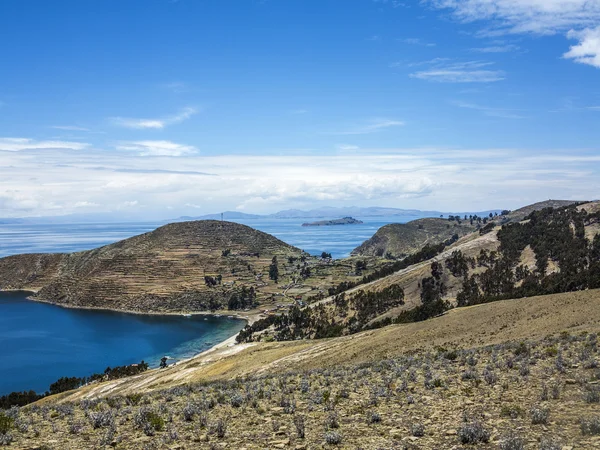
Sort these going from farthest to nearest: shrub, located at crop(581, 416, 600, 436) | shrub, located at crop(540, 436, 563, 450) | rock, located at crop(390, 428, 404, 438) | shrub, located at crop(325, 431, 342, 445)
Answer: rock, located at crop(390, 428, 404, 438) → shrub, located at crop(325, 431, 342, 445) → shrub, located at crop(581, 416, 600, 436) → shrub, located at crop(540, 436, 563, 450)

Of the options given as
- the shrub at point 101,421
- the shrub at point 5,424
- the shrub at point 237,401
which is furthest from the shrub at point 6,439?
the shrub at point 237,401

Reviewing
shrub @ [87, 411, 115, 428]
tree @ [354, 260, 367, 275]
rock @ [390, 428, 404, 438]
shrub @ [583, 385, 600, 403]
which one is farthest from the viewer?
tree @ [354, 260, 367, 275]

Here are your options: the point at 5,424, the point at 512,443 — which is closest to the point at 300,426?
the point at 512,443


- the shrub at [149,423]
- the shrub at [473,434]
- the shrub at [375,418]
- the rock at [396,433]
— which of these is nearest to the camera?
the shrub at [473,434]

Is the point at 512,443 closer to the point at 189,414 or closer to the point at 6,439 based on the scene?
the point at 189,414

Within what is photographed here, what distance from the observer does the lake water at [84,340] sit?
3698 inches

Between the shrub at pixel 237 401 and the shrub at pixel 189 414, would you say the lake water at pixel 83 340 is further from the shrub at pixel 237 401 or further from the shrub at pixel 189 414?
the shrub at pixel 189 414

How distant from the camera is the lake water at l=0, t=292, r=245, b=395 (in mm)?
93938

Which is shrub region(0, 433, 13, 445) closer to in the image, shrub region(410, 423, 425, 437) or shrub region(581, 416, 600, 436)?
shrub region(410, 423, 425, 437)

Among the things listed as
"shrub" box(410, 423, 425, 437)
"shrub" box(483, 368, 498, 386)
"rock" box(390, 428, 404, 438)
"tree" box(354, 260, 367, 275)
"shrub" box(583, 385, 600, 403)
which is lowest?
"tree" box(354, 260, 367, 275)

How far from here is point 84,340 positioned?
121 meters

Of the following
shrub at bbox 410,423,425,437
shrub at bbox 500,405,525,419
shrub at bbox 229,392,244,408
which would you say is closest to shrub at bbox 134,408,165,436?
shrub at bbox 229,392,244,408

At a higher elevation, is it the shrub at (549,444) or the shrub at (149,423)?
the shrub at (549,444)

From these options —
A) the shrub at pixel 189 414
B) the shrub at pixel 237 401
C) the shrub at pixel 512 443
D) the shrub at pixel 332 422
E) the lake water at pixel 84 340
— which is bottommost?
the lake water at pixel 84 340
